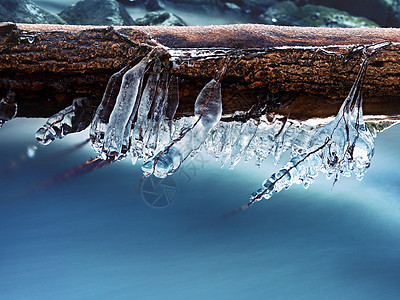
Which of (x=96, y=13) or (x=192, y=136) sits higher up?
(x=96, y=13)

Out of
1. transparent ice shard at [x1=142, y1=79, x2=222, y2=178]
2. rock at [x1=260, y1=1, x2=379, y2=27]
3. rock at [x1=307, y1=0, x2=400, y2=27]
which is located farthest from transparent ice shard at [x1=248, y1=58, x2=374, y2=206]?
rock at [x1=307, y1=0, x2=400, y2=27]

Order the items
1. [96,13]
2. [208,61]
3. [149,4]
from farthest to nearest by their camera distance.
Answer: [149,4] → [96,13] → [208,61]

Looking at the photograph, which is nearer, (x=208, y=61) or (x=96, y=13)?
(x=208, y=61)

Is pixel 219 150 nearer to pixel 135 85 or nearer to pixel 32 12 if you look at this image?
pixel 135 85

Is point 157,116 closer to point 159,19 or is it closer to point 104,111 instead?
point 104,111

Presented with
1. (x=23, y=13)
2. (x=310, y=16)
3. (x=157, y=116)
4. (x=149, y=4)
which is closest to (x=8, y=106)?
(x=157, y=116)

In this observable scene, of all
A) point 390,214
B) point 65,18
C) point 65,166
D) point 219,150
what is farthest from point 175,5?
point 219,150

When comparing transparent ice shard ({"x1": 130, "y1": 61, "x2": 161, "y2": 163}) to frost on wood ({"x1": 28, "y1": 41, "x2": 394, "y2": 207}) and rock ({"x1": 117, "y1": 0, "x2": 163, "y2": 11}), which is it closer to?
frost on wood ({"x1": 28, "y1": 41, "x2": 394, "y2": 207})

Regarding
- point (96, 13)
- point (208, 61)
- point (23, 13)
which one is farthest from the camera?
point (96, 13)
